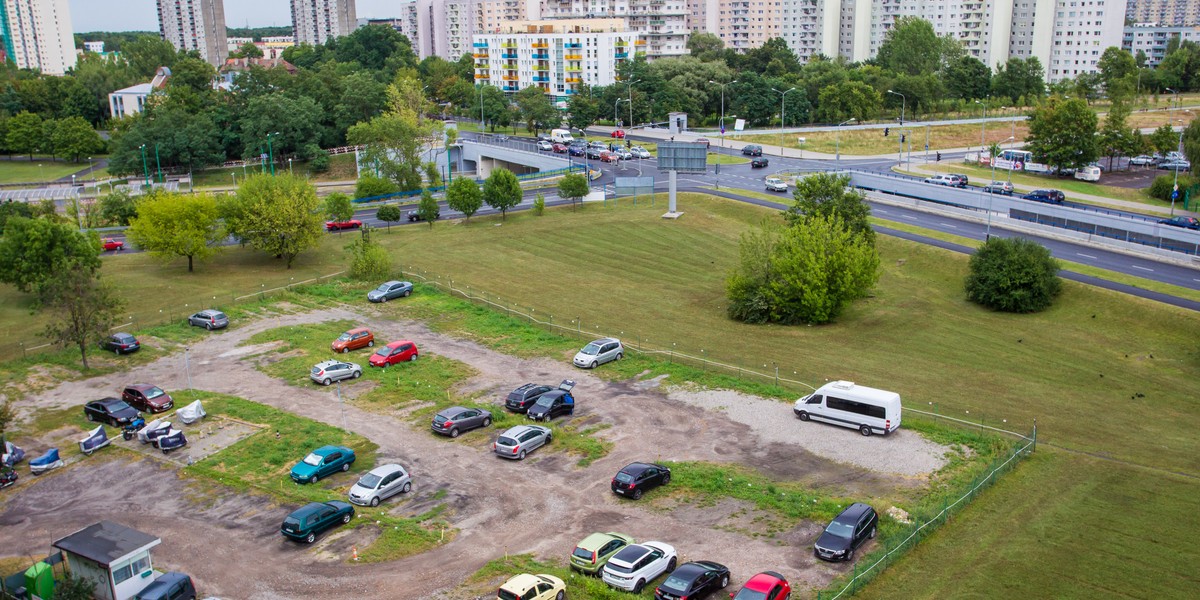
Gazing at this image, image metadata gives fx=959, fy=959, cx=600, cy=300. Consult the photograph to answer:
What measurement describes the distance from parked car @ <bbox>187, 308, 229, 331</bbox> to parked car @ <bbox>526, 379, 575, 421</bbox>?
22352mm

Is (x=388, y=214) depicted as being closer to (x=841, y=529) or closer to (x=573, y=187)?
(x=573, y=187)

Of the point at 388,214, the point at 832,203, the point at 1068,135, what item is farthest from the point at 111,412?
the point at 1068,135

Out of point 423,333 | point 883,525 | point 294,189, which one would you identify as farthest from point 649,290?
point 883,525

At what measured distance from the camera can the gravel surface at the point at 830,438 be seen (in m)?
35.2

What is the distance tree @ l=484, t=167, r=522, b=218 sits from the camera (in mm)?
81625

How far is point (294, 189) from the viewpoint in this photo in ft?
228

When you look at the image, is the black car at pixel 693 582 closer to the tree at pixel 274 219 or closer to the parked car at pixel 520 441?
the parked car at pixel 520 441

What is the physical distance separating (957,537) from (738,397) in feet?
44.7

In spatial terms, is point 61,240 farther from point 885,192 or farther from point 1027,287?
point 885,192

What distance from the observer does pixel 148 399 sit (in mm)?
41188

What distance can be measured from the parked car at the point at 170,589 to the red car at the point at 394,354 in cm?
1978

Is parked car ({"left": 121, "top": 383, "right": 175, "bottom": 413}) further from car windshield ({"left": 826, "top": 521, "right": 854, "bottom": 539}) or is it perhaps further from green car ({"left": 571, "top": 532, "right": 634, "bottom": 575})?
car windshield ({"left": 826, "top": 521, "right": 854, "bottom": 539})

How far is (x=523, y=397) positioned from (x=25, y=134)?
12987 centimetres

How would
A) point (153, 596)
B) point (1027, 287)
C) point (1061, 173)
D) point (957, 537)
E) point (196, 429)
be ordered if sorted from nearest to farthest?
point (153, 596)
point (957, 537)
point (196, 429)
point (1027, 287)
point (1061, 173)
